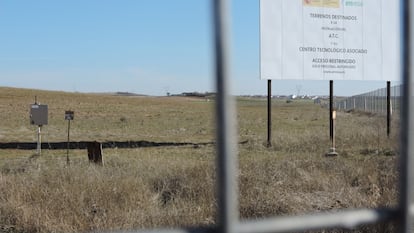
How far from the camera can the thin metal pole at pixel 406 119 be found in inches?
66.6

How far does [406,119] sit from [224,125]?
24.3 inches

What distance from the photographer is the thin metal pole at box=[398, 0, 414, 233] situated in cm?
169

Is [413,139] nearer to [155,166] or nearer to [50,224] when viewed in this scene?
[50,224]

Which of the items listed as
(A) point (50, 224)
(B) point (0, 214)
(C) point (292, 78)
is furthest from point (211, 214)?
(C) point (292, 78)

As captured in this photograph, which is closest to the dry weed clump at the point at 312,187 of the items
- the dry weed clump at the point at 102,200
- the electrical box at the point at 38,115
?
the dry weed clump at the point at 102,200

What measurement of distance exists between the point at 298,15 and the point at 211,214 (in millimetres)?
13302

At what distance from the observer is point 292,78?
18891 millimetres

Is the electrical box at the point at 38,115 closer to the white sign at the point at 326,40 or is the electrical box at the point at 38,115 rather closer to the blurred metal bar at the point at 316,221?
the white sign at the point at 326,40

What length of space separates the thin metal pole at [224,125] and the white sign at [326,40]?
16994 mm

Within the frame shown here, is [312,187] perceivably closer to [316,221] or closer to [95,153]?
[95,153]

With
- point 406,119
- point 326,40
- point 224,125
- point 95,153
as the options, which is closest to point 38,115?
point 95,153

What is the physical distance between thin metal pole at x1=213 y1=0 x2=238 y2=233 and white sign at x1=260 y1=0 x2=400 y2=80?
17.0 metres

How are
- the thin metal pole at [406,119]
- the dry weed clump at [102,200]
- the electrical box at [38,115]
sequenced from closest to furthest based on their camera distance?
the thin metal pole at [406,119] → the dry weed clump at [102,200] → the electrical box at [38,115]

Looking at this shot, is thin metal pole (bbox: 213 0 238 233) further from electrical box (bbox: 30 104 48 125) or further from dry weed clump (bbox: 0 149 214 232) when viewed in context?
electrical box (bbox: 30 104 48 125)
